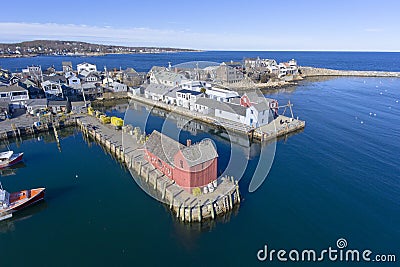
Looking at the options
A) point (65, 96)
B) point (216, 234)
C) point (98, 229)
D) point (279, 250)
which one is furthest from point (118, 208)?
point (65, 96)

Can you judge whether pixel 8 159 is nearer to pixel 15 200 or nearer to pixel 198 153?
pixel 15 200

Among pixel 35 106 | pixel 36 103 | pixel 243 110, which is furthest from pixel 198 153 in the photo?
pixel 36 103

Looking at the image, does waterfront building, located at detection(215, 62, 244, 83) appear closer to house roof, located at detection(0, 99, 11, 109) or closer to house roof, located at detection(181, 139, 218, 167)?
house roof, located at detection(0, 99, 11, 109)

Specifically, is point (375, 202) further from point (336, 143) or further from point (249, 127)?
point (249, 127)

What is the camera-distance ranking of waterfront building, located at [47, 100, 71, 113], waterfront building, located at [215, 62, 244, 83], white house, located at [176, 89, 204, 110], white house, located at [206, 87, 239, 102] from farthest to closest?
waterfront building, located at [215, 62, 244, 83] < white house, located at [206, 87, 239, 102] < white house, located at [176, 89, 204, 110] < waterfront building, located at [47, 100, 71, 113]

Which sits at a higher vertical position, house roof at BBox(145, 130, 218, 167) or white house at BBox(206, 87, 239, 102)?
white house at BBox(206, 87, 239, 102)

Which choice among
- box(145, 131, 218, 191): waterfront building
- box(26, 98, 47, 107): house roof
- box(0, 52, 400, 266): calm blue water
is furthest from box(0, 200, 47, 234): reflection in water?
box(26, 98, 47, 107): house roof

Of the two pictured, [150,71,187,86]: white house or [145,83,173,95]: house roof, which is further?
[150,71,187,86]: white house
